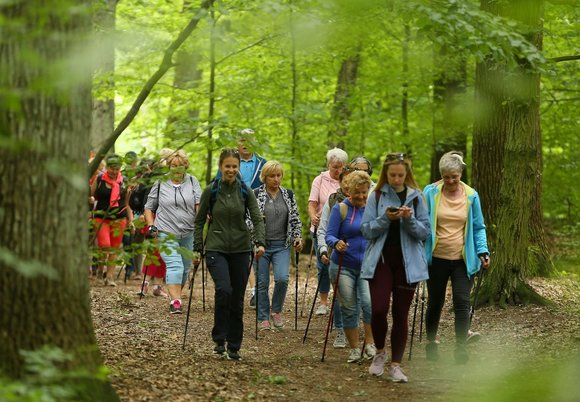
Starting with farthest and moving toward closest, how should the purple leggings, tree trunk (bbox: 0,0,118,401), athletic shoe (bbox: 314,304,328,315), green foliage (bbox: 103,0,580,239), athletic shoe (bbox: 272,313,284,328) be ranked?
green foliage (bbox: 103,0,580,239)
athletic shoe (bbox: 314,304,328,315)
athletic shoe (bbox: 272,313,284,328)
the purple leggings
tree trunk (bbox: 0,0,118,401)

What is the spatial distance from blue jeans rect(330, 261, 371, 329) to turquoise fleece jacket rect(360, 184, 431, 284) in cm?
97

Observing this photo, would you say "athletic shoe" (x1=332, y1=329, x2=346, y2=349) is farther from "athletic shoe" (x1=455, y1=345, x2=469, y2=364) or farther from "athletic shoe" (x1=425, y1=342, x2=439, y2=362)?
"athletic shoe" (x1=455, y1=345, x2=469, y2=364)

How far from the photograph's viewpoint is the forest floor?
6.52 meters

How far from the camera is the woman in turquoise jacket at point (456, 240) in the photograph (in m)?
8.70

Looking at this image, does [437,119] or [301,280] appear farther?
[437,119]

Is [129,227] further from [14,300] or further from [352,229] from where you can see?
[352,229]

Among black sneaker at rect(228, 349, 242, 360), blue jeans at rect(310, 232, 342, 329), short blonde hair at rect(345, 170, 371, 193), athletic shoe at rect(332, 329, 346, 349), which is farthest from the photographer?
blue jeans at rect(310, 232, 342, 329)

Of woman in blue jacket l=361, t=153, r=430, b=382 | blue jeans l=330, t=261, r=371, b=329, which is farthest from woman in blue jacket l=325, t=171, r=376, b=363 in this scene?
woman in blue jacket l=361, t=153, r=430, b=382

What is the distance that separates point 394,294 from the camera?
7973 mm

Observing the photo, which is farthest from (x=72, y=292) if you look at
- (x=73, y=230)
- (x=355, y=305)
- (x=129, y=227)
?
(x=355, y=305)

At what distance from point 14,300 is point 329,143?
54.0ft

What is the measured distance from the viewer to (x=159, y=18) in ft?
64.3

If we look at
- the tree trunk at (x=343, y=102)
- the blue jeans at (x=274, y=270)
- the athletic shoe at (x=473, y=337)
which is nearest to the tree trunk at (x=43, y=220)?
the athletic shoe at (x=473, y=337)

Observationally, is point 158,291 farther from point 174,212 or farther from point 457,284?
point 457,284
